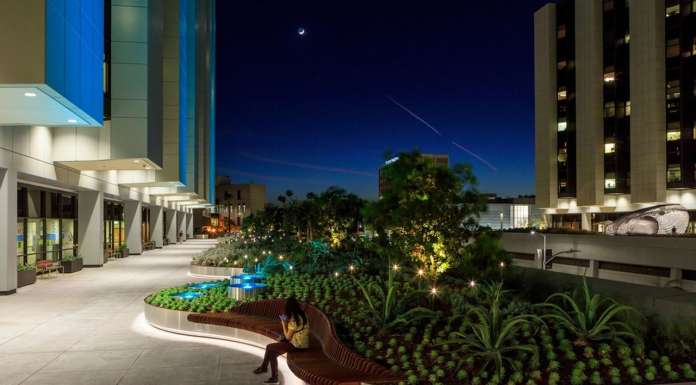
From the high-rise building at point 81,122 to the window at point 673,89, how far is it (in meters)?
44.1

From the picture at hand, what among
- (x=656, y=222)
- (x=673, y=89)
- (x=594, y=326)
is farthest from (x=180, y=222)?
(x=594, y=326)

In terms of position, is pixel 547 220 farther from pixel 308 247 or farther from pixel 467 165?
pixel 467 165

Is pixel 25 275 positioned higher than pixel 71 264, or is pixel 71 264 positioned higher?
pixel 25 275

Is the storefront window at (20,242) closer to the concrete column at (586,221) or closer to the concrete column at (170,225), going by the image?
the concrete column at (170,225)

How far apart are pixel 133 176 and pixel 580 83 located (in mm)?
51728

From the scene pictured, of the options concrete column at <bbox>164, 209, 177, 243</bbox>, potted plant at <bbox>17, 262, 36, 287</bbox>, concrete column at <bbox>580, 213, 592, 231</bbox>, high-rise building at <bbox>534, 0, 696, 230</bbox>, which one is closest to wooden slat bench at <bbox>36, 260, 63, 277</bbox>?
potted plant at <bbox>17, 262, 36, 287</bbox>

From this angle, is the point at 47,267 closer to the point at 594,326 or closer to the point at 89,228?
the point at 89,228

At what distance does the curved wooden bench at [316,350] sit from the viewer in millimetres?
6402

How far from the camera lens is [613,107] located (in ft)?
201

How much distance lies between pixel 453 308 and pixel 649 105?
54.6 meters

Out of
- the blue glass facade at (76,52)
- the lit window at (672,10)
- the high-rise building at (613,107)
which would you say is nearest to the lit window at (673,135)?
the high-rise building at (613,107)

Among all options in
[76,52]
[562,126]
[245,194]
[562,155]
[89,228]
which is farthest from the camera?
[245,194]

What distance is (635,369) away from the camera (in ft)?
20.9

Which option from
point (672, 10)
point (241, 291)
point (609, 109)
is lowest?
point (241, 291)
